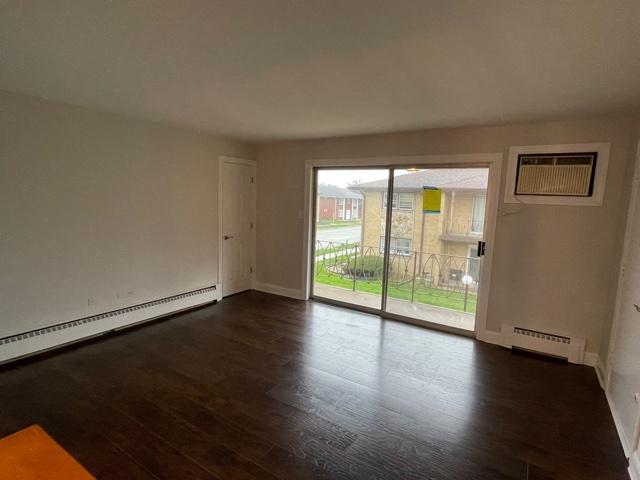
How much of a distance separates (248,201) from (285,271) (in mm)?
1229

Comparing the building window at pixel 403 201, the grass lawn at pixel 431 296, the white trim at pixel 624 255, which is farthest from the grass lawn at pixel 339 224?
the white trim at pixel 624 255

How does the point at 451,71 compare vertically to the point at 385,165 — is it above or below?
above

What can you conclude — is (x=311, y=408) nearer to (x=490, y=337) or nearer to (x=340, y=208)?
(x=490, y=337)

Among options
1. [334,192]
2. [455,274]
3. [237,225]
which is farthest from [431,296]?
[237,225]

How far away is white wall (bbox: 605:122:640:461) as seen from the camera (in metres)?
2.02

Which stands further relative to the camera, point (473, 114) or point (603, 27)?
point (473, 114)

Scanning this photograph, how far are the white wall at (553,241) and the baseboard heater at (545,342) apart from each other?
7cm

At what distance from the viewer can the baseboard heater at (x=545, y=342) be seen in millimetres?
3143

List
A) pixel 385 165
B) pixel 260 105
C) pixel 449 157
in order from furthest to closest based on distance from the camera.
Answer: pixel 385 165, pixel 449 157, pixel 260 105

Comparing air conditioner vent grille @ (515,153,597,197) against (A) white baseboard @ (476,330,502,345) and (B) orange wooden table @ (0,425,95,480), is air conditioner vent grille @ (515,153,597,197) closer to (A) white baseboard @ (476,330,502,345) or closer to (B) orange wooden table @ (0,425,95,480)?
(A) white baseboard @ (476,330,502,345)

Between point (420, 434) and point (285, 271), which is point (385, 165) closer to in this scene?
point (285, 271)

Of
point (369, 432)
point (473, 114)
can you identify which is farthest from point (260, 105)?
point (369, 432)

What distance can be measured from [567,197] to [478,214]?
2.64 ft

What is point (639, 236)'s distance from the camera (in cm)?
230
